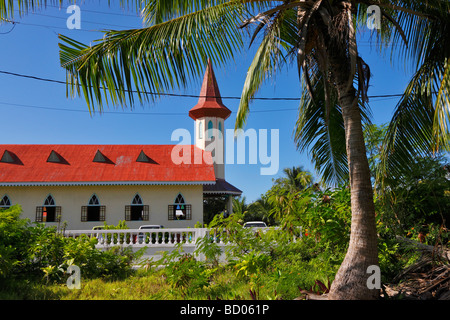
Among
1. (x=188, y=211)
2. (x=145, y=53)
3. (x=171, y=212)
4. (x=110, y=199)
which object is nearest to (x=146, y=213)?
(x=171, y=212)

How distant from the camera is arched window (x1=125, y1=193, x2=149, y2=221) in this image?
66.1ft

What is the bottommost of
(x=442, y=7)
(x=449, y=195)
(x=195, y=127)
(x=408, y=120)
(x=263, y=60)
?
(x=449, y=195)

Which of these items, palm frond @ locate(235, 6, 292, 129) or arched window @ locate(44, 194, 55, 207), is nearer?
palm frond @ locate(235, 6, 292, 129)

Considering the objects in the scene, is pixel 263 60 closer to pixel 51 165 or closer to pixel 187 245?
pixel 187 245

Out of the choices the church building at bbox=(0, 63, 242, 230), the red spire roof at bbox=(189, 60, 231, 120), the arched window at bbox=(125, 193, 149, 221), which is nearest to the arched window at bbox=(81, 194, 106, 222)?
the church building at bbox=(0, 63, 242, 230)

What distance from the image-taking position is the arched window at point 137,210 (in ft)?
66.1

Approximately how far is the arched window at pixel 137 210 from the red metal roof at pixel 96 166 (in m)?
1.47

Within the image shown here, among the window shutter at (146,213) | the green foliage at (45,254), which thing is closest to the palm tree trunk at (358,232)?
the green foliage at (45,254)

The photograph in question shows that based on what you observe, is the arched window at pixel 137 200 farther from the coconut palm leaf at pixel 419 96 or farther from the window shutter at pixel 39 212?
the coconut palm leaf at pixel 419 96

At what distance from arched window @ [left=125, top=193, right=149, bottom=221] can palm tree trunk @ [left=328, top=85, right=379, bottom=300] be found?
16902 mm

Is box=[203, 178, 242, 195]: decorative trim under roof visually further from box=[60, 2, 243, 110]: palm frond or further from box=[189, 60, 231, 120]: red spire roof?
box=[60, 2, 243, 110]: palm frond

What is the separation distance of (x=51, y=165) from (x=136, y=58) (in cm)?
1771

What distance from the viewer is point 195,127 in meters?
26.1
